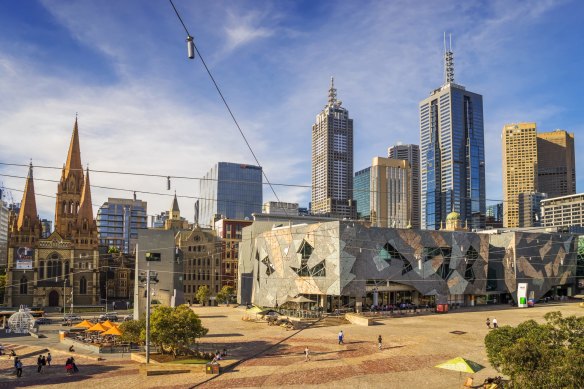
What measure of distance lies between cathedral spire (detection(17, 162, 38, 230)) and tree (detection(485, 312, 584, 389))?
109 metres

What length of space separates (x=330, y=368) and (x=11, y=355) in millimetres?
Result: 26562

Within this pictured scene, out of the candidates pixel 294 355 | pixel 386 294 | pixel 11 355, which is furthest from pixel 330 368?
pixel 386 294

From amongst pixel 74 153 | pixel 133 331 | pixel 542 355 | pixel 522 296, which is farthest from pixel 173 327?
pixel 74 153

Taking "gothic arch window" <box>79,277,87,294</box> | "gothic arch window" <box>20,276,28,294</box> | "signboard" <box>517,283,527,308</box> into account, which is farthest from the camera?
"gothic arch window" <box>79,277,87,294</box>

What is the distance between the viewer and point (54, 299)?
108750 millimetres

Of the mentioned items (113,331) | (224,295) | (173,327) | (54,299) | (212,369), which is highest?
(173,327)

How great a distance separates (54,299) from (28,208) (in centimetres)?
2173

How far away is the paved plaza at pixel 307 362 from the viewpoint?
32312 millimetres

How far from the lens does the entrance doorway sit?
108 meters

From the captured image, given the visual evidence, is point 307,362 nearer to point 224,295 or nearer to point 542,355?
point 542,355

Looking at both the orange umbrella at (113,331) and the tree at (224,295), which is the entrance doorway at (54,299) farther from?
the orange umbrella at (113,331)

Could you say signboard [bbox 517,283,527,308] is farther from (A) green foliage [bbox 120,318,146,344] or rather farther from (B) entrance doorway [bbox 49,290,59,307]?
(B) entrance doorway [bbox 49,290,59,307]

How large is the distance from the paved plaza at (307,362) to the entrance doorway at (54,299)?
54105 millimetres

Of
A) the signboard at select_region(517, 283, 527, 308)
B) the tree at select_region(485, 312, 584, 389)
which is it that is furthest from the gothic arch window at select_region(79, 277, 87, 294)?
the tree at select_region(485, 312, 584, 389)
